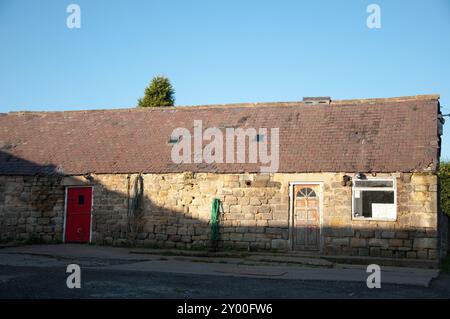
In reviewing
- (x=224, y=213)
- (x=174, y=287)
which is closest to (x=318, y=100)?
(x=224, y=213)

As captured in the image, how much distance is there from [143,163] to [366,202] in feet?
25.0

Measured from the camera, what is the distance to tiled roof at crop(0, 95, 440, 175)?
16406 mm

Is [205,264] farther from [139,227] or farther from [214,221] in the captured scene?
[139,227]

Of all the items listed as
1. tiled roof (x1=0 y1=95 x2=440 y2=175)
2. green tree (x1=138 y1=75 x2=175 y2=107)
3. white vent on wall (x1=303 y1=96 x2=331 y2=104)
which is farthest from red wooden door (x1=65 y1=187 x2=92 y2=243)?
green tree (x1=138 y1=75 x2=175 y2=107)

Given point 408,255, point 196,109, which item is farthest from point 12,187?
point 408,255

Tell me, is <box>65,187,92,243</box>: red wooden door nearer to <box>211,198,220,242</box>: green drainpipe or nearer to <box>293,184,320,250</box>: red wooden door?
<box>211,198,220,242</box>: green drainpipe

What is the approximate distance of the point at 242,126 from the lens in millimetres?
18812

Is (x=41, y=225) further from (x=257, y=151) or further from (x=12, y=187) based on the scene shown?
(x=257, y=151)

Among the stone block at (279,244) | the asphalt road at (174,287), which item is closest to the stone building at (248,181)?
the stone block at (279,244)

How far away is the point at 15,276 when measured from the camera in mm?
10234

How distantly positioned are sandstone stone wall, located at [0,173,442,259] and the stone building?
0.03 meters

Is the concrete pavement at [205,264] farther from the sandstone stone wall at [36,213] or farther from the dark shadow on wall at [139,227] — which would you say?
the sandstone stone wall at [36,213]

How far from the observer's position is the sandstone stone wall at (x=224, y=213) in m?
15.3

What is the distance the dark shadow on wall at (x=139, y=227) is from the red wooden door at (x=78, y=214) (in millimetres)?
250
